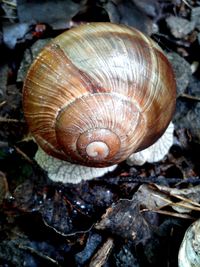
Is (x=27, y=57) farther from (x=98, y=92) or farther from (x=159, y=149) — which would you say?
(x=159, y=149)

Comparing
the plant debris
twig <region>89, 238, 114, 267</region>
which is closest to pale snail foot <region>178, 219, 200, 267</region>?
the plant debris

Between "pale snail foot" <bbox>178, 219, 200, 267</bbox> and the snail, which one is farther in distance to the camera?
"pale snail foot" <bbox>178, 219, 200, 267</bbox>

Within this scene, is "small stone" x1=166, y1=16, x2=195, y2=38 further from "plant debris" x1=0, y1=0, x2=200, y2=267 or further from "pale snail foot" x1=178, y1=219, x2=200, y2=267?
"pale snail foot" x1=178, y1=219, x2=200, y2=267

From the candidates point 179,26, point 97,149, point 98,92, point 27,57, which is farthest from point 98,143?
point 179,26

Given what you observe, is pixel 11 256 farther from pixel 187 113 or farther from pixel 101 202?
pixel 187 113

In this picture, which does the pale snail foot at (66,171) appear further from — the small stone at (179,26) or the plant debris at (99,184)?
the small stone at (179,26)

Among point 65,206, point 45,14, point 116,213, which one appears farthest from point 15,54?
point 116,213
